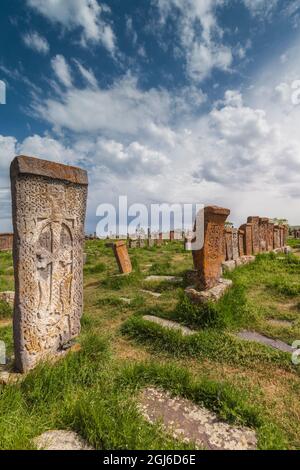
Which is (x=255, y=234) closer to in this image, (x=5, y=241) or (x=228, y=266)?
(x=228, y=266)

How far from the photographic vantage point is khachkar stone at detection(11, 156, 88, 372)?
255cm

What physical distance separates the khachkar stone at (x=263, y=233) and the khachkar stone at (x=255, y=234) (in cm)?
44

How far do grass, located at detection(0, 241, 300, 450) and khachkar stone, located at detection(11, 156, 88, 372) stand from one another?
0.30m

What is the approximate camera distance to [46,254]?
2.79 m

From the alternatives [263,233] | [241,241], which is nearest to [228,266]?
[241,241]

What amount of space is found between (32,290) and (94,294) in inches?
139

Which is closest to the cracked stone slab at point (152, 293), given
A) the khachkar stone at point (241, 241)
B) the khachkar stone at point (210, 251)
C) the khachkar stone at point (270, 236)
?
the khachkar stone at point (210, 251)

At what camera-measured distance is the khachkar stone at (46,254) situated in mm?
2555

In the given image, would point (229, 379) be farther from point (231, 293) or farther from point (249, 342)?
point (231, 293)

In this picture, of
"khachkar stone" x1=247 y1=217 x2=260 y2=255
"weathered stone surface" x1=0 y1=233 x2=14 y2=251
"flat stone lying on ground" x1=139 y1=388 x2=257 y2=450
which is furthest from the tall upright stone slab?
"weathered stone surface" x1=0 y1=233 x2=14 y2=251

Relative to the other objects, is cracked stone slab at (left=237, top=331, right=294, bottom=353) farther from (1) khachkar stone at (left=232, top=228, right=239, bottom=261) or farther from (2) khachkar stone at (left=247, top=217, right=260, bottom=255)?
(2) khachkar stone at (left=247, top=217, right=260, bottom=255)
